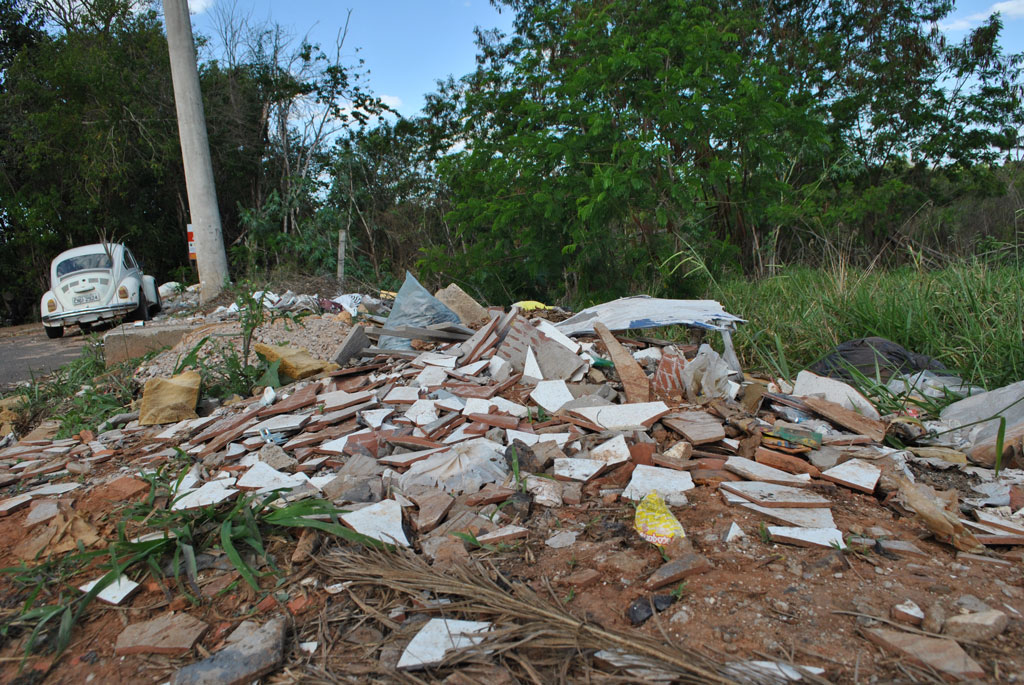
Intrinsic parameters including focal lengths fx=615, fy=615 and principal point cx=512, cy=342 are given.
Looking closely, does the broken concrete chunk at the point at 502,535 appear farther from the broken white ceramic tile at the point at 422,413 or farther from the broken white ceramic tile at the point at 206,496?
the broken white ceramic tile at the point at 422,413

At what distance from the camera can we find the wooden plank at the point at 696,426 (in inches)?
114

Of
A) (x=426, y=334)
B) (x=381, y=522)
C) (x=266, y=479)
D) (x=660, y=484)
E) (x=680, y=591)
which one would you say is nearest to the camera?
(x=680, y=591)

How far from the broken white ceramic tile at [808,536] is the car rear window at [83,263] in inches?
442

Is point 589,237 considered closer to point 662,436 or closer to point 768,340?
point 768,340

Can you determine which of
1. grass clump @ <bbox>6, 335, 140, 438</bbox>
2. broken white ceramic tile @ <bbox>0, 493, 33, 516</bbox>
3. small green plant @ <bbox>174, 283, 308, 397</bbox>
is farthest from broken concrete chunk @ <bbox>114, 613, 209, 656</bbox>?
grass clump @ <bbox>6, 335, 140, 438</bbox>

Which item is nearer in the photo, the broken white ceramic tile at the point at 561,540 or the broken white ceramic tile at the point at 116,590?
the broken white ceramic tile at the point at 116,590

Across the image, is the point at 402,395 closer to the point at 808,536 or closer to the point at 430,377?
the point at 430,377

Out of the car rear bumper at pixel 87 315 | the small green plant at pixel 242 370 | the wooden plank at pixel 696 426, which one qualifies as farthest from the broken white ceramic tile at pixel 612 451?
the car rear bumper at pixel 87 315

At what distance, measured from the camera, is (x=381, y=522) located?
7.29 ft

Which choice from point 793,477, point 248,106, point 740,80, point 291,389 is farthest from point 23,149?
point 793,477

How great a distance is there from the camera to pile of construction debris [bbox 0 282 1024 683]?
165 cm

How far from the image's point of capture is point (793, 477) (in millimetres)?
2543

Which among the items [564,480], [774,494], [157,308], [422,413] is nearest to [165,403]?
[422,413]

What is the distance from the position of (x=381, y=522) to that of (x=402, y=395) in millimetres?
1519
